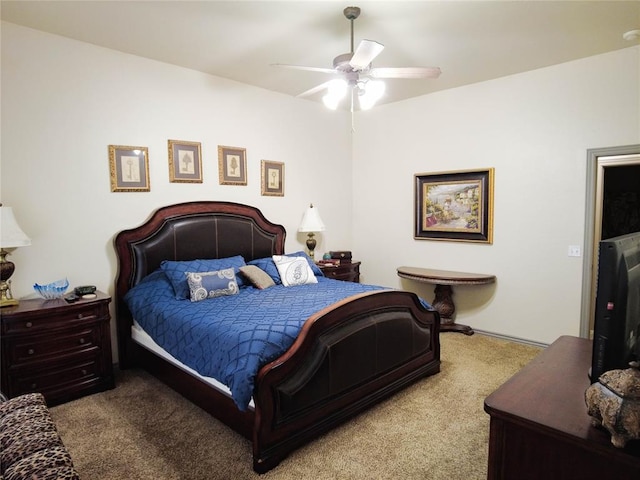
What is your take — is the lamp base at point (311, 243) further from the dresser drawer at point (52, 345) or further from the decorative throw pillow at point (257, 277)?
the dresser drawer at point (52, 345)

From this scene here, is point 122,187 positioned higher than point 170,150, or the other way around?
point 170,150

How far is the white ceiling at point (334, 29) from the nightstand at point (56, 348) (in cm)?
216

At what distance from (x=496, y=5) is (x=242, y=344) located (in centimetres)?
286

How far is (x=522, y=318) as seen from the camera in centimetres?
409

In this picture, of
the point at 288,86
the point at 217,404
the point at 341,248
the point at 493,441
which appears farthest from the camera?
the point at 341,248

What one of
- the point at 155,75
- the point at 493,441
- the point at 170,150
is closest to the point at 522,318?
the point at 493,441

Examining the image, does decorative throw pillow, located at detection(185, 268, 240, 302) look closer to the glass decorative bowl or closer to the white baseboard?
the glass decorative bowl

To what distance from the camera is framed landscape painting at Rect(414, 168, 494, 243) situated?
429cm

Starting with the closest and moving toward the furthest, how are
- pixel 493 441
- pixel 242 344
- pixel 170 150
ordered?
pixel 493 441 → pixel 242 344 → pixel 170 150

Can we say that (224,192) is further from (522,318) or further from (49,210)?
(522,318)

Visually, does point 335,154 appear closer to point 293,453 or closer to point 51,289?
point 51,289


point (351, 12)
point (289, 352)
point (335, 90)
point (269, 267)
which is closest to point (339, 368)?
point (289, 352)

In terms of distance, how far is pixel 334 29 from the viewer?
9.79 feet

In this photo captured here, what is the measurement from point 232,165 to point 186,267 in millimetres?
1425
